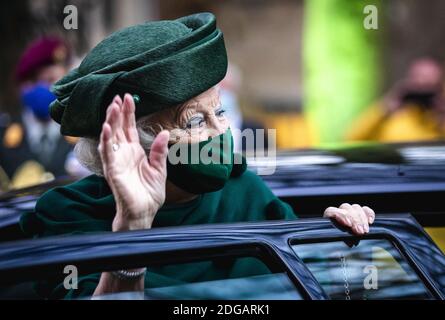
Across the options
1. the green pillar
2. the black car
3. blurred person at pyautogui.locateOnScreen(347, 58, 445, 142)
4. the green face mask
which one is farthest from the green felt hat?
the green pillar

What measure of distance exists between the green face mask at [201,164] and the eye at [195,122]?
2.1 inches

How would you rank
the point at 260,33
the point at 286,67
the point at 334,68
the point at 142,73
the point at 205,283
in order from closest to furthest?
1. the point at 205,283
2. the point at 142,73
3. the point at 334,68
4. the point at 260,33
5. the point at 286,67

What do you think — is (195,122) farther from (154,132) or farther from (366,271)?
(366,271)

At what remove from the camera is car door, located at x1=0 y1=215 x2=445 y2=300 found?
1901mm

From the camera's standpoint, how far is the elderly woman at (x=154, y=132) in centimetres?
223

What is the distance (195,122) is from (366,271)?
62cm

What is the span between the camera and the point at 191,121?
249 cm

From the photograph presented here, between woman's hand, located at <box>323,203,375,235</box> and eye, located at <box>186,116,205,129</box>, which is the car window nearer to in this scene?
woman's hand, located at <box>323,203,375,235</box>

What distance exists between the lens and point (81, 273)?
1931 millimetres

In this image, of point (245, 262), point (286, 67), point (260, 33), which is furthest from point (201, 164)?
point (286, 67)

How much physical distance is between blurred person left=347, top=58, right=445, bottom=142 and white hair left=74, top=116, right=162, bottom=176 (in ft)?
11.5

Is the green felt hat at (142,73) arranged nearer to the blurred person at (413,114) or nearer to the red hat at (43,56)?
the red hat at (43,56)
